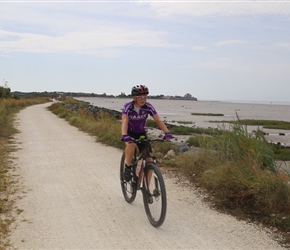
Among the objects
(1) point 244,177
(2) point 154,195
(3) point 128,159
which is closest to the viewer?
(2) point 154,195

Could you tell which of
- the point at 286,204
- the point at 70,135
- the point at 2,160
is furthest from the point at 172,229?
the point at 70,135

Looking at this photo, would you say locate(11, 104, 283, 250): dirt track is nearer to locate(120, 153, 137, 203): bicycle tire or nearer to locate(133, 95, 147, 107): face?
locate(120, 153, 137, 203): bicycle tire

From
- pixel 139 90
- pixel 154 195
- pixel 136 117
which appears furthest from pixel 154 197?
pixel 139 90

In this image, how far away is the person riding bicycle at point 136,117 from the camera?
17.9 feet

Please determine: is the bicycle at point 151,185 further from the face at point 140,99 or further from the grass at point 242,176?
the grass at point 242,176

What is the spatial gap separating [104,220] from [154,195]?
0.89 m

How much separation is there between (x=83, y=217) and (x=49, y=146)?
7569mm

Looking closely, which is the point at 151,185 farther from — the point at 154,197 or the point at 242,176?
the point at 242,176

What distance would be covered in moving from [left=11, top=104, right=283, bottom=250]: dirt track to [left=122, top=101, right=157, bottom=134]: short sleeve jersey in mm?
1344

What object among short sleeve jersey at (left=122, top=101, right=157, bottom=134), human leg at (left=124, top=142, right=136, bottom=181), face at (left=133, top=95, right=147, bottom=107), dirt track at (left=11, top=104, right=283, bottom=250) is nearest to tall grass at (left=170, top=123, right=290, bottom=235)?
dirt track at (left=11, top=104, right=283, bottom=250)

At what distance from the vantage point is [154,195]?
5141 millimetres

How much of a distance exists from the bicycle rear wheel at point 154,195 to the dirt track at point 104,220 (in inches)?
6.3

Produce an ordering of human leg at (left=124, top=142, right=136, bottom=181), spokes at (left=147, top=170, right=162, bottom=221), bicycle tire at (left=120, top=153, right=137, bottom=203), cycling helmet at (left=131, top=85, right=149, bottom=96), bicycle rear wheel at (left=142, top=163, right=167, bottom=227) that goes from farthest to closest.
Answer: bicycle tire at (left=120, top=153, right=137, bottom=203) → human leg at (left=124, top=142, right=136, bottom=181) → cycling helmet at (left=131, top=85, right=149, bottom=96) → spokes at (left=147, top=170, right=162, bottom=221) → bicycle rear wheel at (left=142, top=163, right=167, bottom=227)

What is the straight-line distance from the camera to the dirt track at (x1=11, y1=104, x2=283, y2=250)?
462 cm
